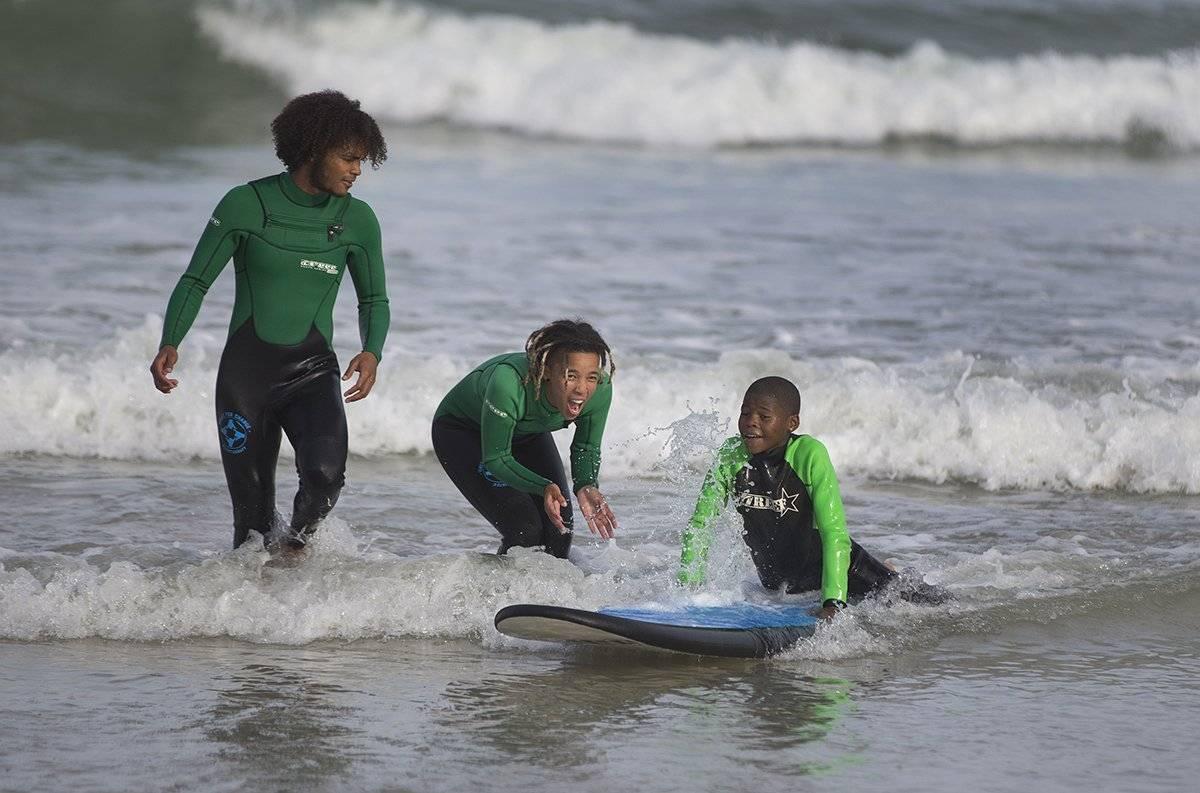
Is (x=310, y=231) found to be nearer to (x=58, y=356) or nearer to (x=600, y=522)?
(x=600, y=522)

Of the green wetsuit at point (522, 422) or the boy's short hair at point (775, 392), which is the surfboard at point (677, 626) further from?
the boy's short hair at point (775, 392)

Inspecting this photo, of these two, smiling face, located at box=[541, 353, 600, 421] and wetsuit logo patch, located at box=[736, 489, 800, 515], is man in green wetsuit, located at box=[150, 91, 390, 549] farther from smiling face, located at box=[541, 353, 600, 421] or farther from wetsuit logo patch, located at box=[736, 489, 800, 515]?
wetsuit logo patch, located at box=[736, 489, 800, 515]

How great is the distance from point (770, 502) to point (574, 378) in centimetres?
99

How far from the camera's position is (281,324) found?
232 inches

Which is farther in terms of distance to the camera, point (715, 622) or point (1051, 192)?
point (1051, 192)

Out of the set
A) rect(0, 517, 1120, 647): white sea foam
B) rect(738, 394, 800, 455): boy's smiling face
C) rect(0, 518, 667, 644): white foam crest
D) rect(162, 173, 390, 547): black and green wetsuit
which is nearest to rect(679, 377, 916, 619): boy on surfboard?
rect(738, 394, 800, 455): boy's smiling face

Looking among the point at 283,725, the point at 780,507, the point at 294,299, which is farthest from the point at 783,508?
the point at 283,725

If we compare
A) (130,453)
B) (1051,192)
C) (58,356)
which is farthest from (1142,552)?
(1051,192)

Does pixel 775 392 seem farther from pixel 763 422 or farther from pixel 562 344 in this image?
A: pixel 562 344

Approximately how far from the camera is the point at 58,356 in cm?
986

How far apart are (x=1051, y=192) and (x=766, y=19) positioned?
8.03 m

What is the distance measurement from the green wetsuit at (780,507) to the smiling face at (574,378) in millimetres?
730

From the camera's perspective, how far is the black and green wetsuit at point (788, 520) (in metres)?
5.81

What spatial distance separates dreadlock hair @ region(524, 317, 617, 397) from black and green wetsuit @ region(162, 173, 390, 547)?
0.65 m
